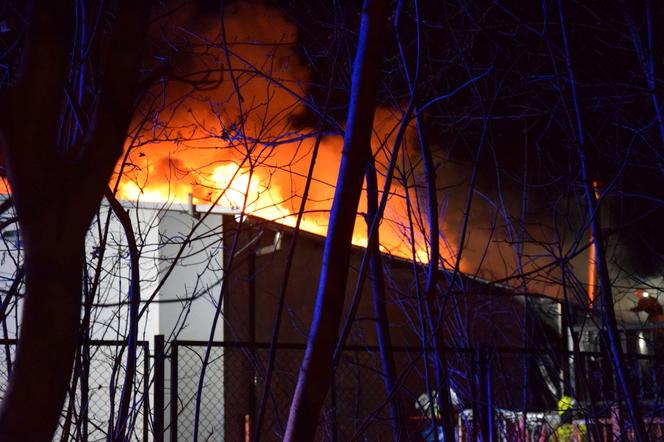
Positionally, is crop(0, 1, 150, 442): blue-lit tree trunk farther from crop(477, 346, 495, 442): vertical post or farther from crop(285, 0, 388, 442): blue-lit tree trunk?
crop(477, 346, 495, 442): vertical post

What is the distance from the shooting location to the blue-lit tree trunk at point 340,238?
219 centimetres

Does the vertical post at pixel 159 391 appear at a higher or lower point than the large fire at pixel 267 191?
lower

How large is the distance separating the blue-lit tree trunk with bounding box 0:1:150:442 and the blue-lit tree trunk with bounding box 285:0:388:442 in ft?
2.56

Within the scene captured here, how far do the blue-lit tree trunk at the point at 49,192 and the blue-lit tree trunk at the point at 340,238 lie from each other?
779 millimetres

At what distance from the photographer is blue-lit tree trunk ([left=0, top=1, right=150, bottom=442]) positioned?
158cm

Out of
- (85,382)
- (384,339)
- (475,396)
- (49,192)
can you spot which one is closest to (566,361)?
(475,396)

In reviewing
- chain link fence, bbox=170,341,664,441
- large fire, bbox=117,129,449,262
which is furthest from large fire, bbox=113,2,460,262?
Answer: chain link fence, bbox=170,341,664,441

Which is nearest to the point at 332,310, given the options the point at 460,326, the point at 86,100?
the point at 86,100

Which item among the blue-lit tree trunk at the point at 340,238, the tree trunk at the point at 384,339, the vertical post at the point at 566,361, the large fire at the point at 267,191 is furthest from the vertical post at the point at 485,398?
the large fire at the point at 267,191

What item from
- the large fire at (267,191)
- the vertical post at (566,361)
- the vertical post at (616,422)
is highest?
the large fire at (267,191)

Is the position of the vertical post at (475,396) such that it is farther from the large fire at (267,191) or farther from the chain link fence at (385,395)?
the large fire at (267,191)

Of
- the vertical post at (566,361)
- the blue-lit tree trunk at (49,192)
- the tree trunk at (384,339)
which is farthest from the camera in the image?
the vertical post at (566,361)

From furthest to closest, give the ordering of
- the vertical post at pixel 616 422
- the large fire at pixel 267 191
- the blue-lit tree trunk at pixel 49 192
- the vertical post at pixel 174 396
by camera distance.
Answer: the large fire at pixel 267 191 → the vertical post at pixel 174 396 → the vertical post at pixel 616 422 → the blue-lit tree trunk at pixel 49 192

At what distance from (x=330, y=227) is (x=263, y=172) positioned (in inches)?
303
